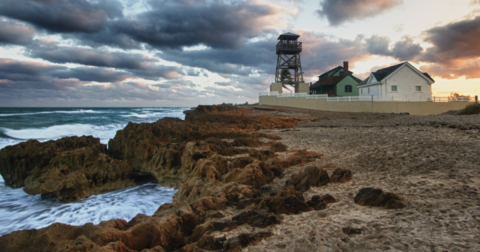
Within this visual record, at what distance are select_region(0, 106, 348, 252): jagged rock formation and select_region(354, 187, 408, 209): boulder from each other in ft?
1.43

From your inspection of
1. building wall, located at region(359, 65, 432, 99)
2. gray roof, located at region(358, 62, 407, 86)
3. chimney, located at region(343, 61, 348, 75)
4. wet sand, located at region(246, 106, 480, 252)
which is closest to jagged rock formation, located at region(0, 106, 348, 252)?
wet sand, located at region(246, 106, 480, 252)

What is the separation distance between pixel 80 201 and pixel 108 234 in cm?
358

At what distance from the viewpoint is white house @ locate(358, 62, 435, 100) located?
25.4 m

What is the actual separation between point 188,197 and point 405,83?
27.6 m

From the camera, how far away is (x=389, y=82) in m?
25.4

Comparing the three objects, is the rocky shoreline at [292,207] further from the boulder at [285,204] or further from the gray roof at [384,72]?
the gray roof at [384,72]

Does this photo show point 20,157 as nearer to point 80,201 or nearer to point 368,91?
point 80,201

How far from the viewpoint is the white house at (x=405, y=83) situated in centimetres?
2536

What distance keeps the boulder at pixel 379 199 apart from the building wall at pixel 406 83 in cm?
2512

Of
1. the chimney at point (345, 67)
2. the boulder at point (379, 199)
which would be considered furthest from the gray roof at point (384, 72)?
the boulder at point (379, 199)

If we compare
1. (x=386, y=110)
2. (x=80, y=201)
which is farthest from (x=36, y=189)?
(x=386, y=110)

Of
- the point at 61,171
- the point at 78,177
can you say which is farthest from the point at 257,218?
the point at 61,171

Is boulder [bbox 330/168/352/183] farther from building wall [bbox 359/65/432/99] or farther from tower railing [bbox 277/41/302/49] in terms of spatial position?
tower railing [bbox 277/41/302/49]

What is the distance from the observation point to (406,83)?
2564 cm
